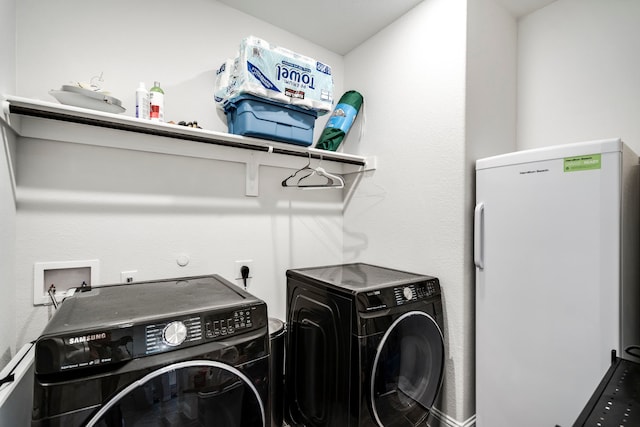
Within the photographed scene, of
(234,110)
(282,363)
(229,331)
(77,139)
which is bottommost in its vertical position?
(282,363)

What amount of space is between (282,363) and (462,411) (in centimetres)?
102

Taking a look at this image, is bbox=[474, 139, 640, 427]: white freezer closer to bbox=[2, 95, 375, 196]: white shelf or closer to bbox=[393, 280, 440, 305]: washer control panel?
bbox=[393, 280, 440, 305]: washer control panel

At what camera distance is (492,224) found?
1547mm

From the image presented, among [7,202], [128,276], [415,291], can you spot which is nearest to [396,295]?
[415,291]

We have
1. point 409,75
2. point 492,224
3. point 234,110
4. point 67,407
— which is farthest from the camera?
point 409,75

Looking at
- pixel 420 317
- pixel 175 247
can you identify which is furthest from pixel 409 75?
pixel 175 247

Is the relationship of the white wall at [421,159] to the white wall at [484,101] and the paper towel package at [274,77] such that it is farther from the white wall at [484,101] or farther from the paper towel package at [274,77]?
the paper towel package at [274,77]

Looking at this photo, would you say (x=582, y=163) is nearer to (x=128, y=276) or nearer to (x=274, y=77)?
(x=274, y=77)

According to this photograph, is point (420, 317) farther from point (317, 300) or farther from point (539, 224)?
point (539, 224)

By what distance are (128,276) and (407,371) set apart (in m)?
1.53

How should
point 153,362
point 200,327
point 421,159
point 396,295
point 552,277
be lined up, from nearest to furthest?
point 153,362
point 200,327
point 552,277
point 396,295
point 421,159

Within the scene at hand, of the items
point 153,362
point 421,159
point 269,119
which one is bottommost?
point 153,362

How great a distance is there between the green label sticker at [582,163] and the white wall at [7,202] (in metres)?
2.25

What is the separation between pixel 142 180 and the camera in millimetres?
1631
